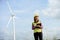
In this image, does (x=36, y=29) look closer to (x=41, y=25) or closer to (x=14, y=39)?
(x=41, y=25)

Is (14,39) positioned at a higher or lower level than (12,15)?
lower

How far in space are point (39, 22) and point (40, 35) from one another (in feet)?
1.30

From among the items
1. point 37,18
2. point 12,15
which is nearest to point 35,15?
point 37,18

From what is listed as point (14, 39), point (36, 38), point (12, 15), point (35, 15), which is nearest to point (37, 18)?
point (35, 15)

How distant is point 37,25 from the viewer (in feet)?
25.1

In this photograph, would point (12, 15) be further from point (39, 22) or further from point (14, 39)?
point (39, 22)

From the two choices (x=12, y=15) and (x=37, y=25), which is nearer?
(x=37, y=25)

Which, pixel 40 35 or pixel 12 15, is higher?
pixel 12 15

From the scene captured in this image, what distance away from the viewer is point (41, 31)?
304 inches

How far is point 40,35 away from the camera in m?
7.77

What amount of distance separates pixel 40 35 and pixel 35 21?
44 centimetres

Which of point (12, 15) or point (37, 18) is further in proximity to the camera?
point (12, 15)

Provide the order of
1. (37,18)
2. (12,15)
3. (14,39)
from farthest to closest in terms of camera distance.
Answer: (12,15)
(14,39)
(37,18)

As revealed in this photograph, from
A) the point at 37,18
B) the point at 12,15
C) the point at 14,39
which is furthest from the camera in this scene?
the point at 12,15
